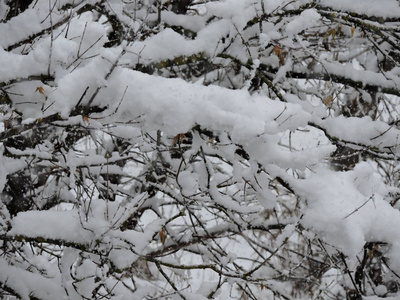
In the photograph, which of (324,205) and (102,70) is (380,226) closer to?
(324,205)

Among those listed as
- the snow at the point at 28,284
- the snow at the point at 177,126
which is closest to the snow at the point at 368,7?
the snow at the point at 177,126

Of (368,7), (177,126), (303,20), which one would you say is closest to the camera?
(177,126)

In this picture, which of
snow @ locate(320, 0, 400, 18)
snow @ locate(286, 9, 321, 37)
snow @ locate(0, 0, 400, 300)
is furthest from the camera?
snow @ locate(320, 0, 400, 18)

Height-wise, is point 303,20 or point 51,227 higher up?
point 303,20

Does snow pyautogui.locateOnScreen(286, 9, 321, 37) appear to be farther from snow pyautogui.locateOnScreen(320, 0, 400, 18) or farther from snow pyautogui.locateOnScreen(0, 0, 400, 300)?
snow pyautogui.locateOnScreen(320, 0, 400, 18)

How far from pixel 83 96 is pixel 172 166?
242 cm

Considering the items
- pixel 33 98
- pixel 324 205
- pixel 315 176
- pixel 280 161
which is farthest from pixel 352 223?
pixel 33 98

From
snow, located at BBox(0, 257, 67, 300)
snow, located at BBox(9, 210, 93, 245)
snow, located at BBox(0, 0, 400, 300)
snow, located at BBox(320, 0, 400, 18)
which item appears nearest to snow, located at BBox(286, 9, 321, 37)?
snow, located at BBox(0, 0, 400, 300)

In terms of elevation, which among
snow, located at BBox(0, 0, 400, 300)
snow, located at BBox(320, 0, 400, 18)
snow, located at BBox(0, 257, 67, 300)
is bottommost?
snow, located at BBox(0, 257, 67, 300)

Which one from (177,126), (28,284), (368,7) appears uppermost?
(368,7)

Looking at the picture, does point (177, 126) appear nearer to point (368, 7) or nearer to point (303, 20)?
point (303, 20)

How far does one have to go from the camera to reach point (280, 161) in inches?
89.1

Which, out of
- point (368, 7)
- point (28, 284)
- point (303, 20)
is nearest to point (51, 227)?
point (28, 284)

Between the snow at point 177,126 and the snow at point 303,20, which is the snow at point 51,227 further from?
the snow at point 303,20
